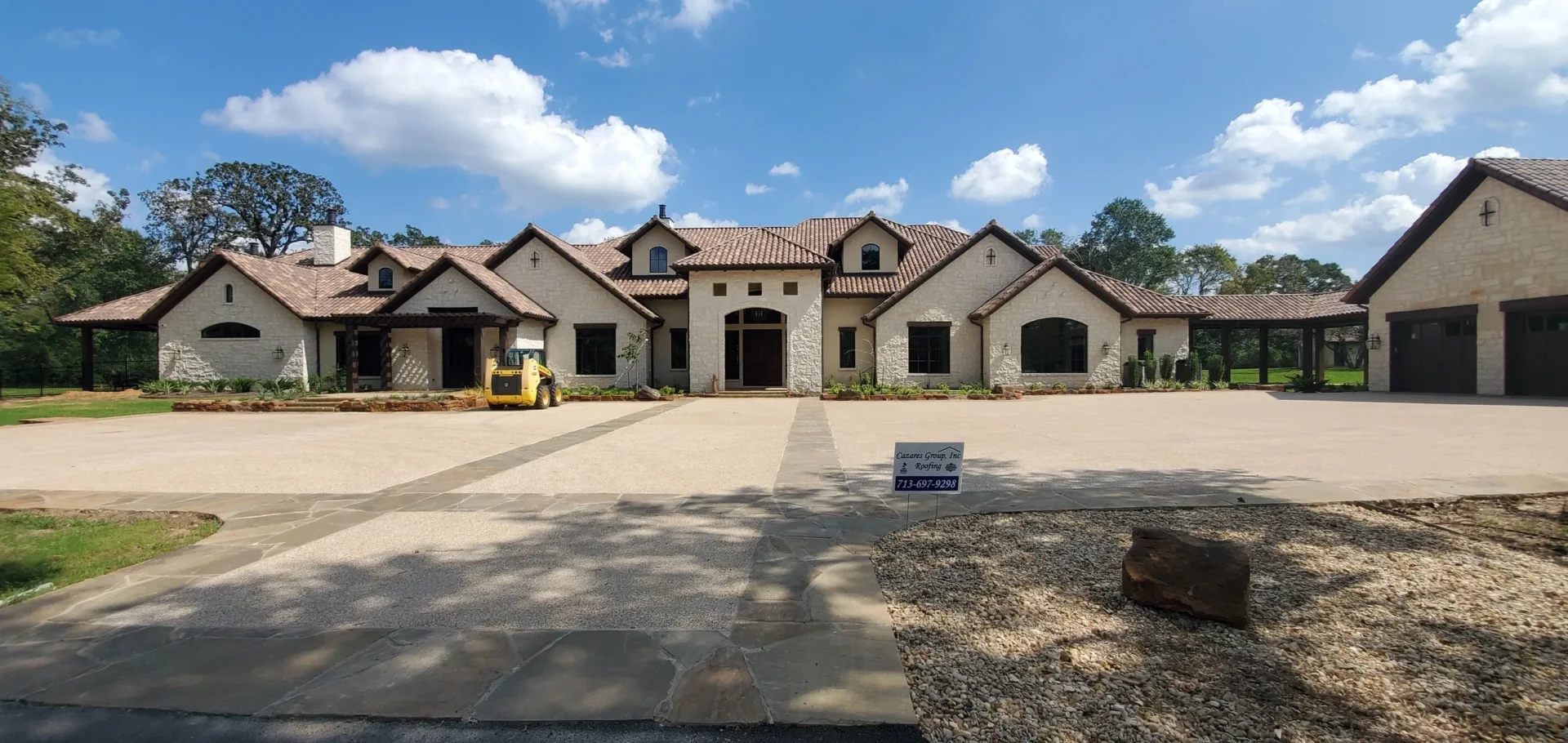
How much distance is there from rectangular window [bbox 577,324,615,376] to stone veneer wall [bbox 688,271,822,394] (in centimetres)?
363

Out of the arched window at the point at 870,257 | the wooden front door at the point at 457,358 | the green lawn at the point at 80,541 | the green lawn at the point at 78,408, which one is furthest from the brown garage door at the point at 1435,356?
the green lawn at the point at 78,408

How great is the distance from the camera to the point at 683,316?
25547 millimetres

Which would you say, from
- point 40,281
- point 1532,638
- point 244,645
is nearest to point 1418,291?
point 1532,638

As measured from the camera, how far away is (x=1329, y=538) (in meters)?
4.88

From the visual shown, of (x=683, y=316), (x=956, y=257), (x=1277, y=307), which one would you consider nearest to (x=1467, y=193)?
(x=1277, y=307)

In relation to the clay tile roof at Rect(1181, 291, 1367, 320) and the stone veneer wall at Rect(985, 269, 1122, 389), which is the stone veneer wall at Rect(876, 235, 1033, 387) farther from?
the clay tile roof at Rect(1181, 291, 1367, 320)

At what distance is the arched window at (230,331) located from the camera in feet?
76.7

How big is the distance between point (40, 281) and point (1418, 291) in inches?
1430

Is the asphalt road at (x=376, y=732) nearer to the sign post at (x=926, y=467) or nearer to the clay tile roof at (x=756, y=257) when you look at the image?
the sign post at (x=926, y=467)

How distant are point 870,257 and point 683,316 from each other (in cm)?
827

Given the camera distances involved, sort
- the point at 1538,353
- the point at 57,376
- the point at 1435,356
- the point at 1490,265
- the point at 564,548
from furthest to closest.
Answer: the point at 57,376 → the point at 1435,356 → the point at 1490,265 → the point at 1538,353 → the point at 564,548

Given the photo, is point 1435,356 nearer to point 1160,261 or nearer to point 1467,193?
point 1467,193

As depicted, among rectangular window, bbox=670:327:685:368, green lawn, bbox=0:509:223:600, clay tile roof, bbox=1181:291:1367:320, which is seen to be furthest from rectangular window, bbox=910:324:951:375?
green lawn, bbox=0:509:223:600

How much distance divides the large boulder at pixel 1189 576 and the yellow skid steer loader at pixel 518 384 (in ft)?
56.9
